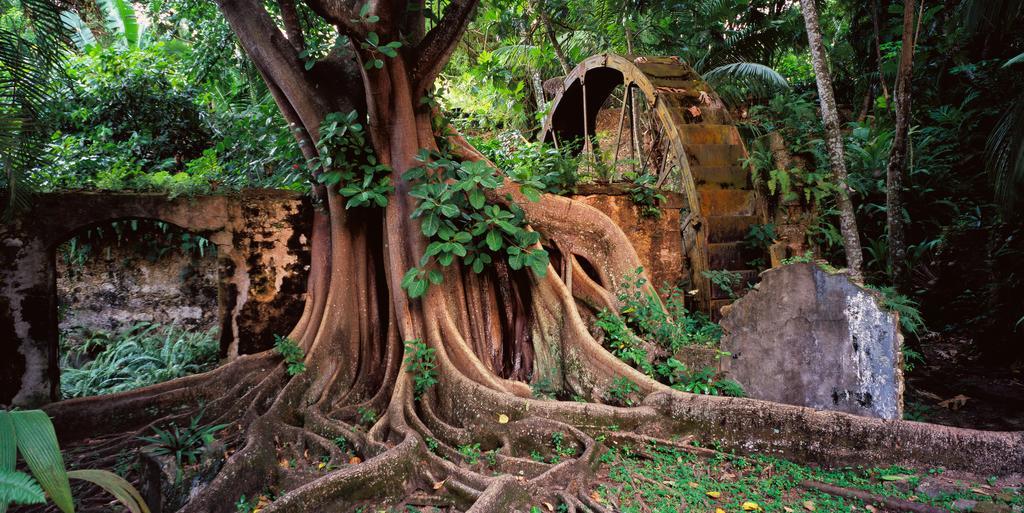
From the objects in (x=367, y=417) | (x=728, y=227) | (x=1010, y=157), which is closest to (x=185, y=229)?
(x=367, y=417)

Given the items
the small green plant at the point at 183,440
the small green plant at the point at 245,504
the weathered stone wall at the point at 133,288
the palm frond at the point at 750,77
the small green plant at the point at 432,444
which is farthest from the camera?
the palm frond at the point at 750,77

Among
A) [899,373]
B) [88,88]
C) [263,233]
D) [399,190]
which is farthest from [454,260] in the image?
[88,88]

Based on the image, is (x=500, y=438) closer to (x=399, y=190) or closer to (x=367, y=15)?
(x=399, y=190)

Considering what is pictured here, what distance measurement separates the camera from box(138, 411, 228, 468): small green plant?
3.88 metres

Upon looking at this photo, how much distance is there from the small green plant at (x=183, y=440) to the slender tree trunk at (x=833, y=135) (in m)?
6.20

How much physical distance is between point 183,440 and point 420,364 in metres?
1.70

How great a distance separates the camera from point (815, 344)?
160 inches

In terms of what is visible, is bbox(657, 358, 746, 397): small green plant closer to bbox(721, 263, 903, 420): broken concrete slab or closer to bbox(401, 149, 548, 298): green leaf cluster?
bbox(721, 263, 903, 420): broken concrete slab

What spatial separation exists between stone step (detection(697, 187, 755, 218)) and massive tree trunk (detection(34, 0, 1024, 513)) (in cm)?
257

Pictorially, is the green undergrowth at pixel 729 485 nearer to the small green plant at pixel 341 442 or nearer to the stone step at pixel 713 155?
the small green plant at pixel 341 442

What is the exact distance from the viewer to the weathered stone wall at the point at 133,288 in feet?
28.0

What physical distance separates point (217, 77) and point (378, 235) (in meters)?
3.80

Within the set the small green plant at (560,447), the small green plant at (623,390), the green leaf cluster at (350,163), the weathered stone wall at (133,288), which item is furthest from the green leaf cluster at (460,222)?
the weathered stone wall at (133,288)

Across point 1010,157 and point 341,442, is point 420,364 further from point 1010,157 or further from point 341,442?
point 1010,157
